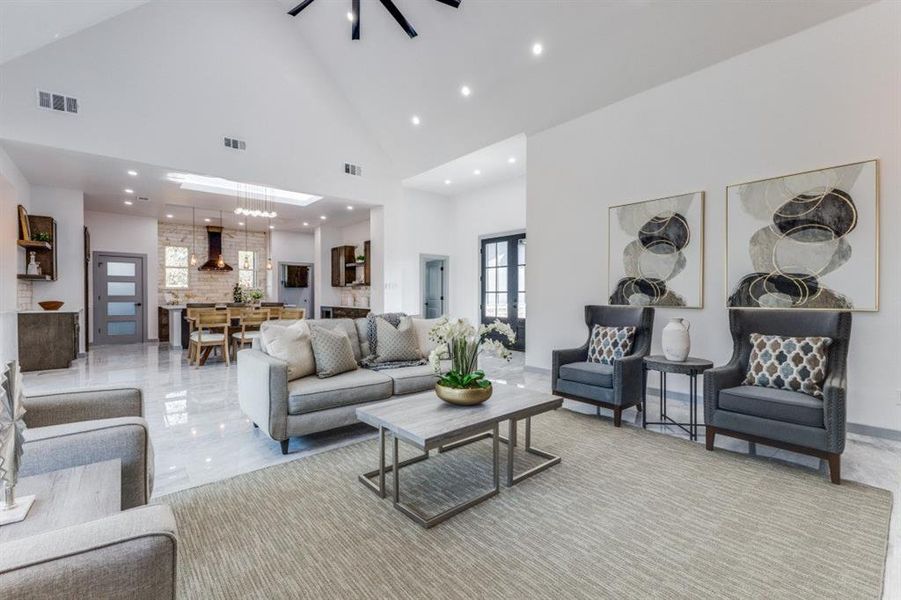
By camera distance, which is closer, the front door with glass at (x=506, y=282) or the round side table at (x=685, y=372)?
the round side table at (x=685, y=372)

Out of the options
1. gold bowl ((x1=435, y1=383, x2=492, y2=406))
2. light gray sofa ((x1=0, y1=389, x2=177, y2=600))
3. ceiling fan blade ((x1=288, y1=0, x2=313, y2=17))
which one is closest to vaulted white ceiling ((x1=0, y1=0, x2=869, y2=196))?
ceiling fan blade ((x1=288, y1=0, x2=313, y2=17))

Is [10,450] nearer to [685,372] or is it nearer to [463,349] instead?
[463,349]

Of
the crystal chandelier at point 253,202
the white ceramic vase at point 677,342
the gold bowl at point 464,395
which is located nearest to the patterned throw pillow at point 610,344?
the white ceramic vase at point 677,342

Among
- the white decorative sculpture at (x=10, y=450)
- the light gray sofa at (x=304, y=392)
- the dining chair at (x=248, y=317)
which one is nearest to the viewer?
the white decorative sculpture at (x=10, y=450)

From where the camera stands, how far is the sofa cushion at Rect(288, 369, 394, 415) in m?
2.92

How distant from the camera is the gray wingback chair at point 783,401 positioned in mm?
2557

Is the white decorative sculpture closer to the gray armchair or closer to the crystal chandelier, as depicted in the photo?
the gray armchair

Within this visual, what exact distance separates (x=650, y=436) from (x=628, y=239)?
2369mm

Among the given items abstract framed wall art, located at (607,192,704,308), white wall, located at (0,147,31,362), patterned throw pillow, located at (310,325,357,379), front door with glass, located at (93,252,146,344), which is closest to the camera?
patterned throw pillow, located at (310,325,357,379)

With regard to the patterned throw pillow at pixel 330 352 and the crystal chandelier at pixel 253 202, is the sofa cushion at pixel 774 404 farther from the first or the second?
the crystal chandelier at pixel 253 202

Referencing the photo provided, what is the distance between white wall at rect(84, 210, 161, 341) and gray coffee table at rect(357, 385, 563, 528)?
9.37 metres

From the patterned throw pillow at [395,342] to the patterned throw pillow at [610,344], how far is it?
6.01 ft

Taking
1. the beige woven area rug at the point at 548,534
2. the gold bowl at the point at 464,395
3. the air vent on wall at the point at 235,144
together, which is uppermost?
the air vent on wall at the point at 235,144

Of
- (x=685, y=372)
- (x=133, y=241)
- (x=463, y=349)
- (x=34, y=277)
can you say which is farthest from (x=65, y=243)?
(x=685, y=372)
